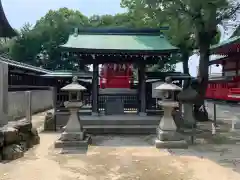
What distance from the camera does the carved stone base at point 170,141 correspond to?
35.8 ft

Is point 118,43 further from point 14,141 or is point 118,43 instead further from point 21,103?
point 14,141

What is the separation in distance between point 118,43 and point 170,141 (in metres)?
6.94

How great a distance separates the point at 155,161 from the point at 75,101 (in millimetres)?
3995

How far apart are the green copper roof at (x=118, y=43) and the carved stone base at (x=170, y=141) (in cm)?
516

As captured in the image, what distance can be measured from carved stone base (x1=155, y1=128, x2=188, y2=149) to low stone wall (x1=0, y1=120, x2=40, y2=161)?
14.6 ft

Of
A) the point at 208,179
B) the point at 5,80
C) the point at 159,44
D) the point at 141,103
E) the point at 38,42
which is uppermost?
the point at 38,42

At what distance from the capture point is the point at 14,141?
944 centimetres

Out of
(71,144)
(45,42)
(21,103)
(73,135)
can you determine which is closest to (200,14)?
(73,135)

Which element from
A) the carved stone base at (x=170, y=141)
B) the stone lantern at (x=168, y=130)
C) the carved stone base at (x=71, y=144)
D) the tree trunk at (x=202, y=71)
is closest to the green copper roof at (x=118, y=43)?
the tree trunk at (x=202, y=71)

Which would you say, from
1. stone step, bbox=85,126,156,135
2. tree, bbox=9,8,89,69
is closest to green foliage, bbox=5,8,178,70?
tree, bbox=9,8,89,69

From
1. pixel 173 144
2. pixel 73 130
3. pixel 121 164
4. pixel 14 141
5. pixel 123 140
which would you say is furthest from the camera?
pixel 123 140

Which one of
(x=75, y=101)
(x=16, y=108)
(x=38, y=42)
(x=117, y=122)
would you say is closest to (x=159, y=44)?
(x=117, y=122)

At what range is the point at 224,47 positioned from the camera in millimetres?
25828

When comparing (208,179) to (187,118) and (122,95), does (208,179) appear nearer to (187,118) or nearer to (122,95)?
(187,118)
